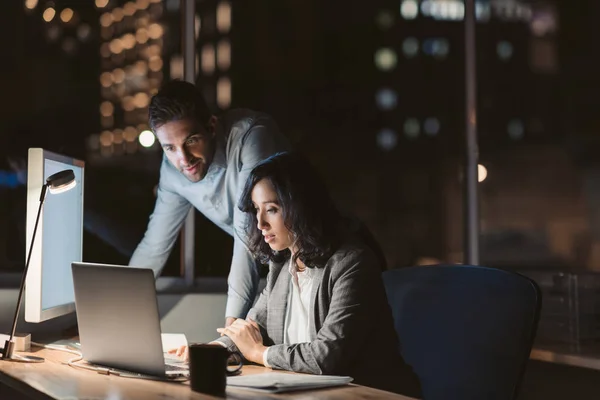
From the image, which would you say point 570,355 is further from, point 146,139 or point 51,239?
point 146,139

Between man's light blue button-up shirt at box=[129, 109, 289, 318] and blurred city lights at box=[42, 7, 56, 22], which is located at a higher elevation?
blurred city lights at box=[42, 7, 56, 22]

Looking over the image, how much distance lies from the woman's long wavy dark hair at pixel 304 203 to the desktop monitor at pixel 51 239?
20.4 inches

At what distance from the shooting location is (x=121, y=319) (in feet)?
5.06

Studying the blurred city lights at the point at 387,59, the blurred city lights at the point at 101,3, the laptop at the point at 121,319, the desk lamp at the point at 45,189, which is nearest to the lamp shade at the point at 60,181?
the desk lamp at the point at 45,189

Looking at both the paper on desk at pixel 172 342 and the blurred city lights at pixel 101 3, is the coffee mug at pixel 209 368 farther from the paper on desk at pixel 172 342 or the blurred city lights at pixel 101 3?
the blurred city lights at pixel 101 3

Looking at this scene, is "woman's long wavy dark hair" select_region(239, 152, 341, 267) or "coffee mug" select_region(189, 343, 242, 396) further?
"woman's long wavy dark hair" select_region(239, 152, 341, 267)

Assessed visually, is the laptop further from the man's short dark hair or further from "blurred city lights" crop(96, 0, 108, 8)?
"blurred city lights" crop(96, 0, 108, 8)

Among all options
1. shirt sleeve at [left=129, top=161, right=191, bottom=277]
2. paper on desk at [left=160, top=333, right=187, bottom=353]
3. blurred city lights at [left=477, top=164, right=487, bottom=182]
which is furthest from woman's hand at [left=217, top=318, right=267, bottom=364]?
A: blurred city lights at [left=477, top=164, right=487, bottom=182]

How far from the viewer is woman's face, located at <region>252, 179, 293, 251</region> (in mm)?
1911

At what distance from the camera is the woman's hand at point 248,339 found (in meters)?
1.76

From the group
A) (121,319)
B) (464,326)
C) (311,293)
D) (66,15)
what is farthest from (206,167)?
(66,15)

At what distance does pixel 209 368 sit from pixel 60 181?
766mm

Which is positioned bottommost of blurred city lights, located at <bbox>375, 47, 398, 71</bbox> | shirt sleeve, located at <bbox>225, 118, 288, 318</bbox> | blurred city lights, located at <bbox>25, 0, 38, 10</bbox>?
shirt sleeve, located at <bbox>225, 118, 288, 318</bbox>

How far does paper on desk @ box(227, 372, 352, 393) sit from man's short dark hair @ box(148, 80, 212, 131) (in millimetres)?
959
